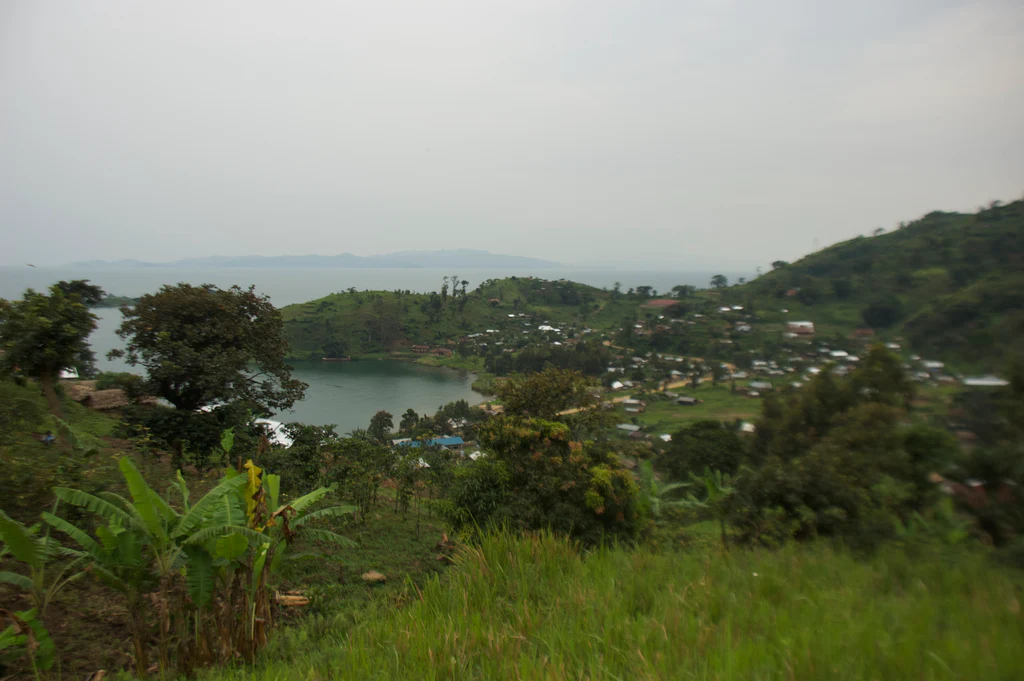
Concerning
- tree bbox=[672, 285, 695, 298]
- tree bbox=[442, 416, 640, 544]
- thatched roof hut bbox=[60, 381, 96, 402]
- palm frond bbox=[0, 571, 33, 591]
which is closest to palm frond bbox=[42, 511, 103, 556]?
palm frond bbox=[0, 571, 33, 591]

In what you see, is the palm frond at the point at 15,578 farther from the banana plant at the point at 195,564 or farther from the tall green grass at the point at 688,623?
the tall green grass at the point at 688,623

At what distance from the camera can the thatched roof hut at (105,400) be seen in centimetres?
973

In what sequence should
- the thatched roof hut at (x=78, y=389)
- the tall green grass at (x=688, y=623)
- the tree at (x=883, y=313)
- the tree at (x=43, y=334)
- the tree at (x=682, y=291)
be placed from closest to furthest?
the tall green grass at (x=688, y=623)
the tree at (x=43, y=334)
the tree at (x=883, y=313)
the thatched roof hut at (x=78, y=389)
the tree at (x=682, y=291)

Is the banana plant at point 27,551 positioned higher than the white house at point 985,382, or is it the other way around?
the white house at point 985,382

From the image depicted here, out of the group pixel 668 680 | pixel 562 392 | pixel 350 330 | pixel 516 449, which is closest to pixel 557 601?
pixel 668 680

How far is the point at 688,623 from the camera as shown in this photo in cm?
221

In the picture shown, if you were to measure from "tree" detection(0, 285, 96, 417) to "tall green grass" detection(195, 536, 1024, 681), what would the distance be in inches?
239

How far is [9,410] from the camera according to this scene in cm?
641

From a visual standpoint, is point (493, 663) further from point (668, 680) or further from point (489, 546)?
point (489, 546)

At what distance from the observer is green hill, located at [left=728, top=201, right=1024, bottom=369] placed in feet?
17.0

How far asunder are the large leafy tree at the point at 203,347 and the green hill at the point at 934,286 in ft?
32.5

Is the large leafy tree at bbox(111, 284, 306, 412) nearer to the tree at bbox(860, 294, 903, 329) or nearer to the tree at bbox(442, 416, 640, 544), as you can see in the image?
the tree at bbox(442, 416, 640, 544)

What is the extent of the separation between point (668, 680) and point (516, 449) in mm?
3900

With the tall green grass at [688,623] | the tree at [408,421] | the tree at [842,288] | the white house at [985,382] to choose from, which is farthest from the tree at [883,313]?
the tree at [408,421]
